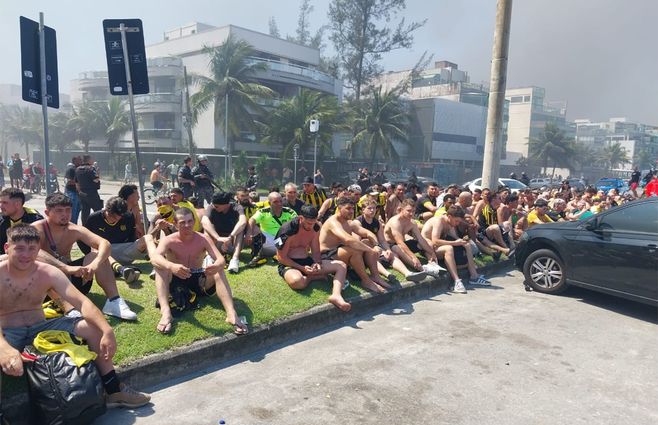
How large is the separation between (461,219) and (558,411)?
4760 millimetres

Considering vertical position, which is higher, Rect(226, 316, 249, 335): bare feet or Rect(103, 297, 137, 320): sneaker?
Rect(103, 297, 137, 320): sneaker

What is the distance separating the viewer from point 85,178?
29.3 ft

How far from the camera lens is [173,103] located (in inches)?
1607

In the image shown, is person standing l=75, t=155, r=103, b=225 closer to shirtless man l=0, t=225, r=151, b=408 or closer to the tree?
shirtless man l=0, t=225, r=151, b=408

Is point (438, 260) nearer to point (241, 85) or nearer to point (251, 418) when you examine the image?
point (251, 418)

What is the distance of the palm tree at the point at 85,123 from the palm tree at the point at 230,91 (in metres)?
13.5

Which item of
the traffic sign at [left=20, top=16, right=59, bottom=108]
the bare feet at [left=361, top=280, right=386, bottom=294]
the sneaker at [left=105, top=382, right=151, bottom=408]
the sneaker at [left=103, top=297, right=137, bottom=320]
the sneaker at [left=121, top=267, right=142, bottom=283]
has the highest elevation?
the traffic sign at [left=20, top=16, right=59, bottom=108]

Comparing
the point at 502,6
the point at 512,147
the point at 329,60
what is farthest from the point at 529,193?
the point at 512,147

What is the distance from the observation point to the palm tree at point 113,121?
1546 inches

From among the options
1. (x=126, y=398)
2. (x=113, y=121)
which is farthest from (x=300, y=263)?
(x=113, y=121)

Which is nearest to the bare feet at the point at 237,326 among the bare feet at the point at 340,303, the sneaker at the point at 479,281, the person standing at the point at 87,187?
the bare feet at the point at 340,303

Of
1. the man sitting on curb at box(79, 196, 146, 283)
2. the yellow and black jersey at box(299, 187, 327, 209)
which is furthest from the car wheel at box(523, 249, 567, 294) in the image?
the man sitting on curb at box(79, 196, 146, 283)

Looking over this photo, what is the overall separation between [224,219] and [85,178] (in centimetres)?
337

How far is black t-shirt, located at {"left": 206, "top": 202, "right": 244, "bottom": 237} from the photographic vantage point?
748 centimetres
